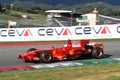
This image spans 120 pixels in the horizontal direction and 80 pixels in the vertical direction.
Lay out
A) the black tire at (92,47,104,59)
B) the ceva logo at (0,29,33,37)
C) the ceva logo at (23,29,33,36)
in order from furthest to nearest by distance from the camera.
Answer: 1. the ceva logo at (23,29,33,36)
2. the ceva logo at (0,29,33,37)
3. the black tire at (92,47,104,59)

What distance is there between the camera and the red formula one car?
13.7 meters

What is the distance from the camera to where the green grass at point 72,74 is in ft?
33.6

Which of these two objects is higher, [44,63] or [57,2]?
[57,2]

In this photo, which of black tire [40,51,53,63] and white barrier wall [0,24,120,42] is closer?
black tire [40,51,53,63]

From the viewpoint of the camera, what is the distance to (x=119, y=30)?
2634 cm

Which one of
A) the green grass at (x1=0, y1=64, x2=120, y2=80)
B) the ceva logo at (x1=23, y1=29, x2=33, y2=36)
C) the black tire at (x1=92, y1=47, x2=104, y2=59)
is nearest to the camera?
the green grass at (x1=0, y1=64, x2=120, y2=80)

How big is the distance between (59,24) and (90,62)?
62.6 feet

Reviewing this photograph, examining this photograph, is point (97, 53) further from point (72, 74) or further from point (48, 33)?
point (48, 33)

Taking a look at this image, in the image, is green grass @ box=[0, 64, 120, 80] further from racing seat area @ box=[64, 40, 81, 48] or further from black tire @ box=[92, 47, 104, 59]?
black tire @ box=[92, 47, 104, 59]

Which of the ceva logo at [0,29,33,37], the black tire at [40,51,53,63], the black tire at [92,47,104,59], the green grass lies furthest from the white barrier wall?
the green grass

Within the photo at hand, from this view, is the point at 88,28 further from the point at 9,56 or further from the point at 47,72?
the point at 47,72

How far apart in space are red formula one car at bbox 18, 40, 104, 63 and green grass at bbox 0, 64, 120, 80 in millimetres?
2103

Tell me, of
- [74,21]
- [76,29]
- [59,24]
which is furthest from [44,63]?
[74,21]

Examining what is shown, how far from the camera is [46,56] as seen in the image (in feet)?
44.8
